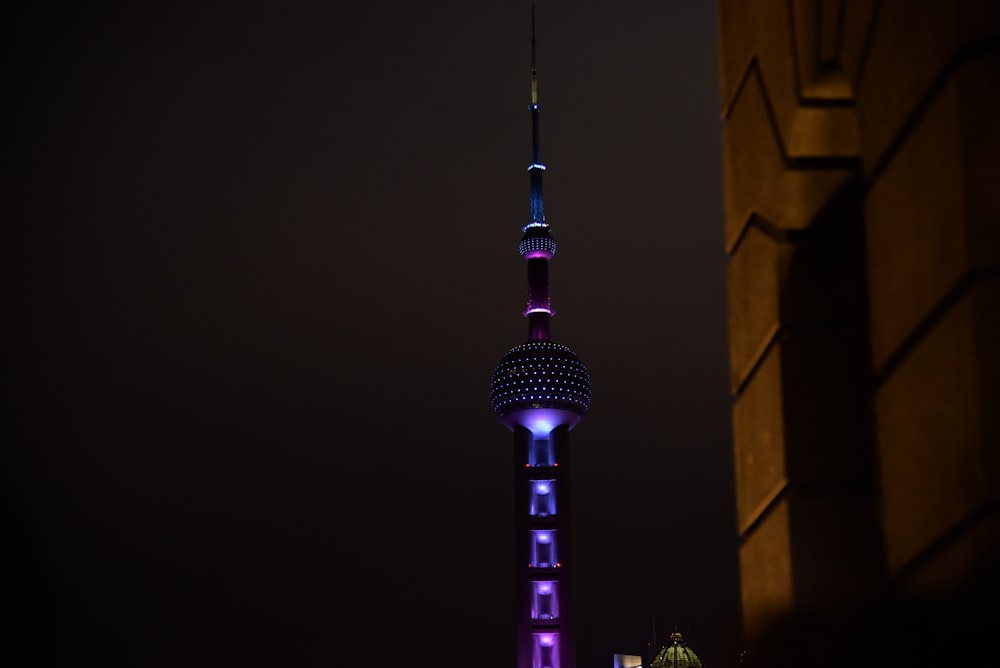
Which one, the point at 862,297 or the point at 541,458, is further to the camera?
→ the point at 541,458

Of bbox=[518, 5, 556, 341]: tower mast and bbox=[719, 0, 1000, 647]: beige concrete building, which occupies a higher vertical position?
bbox=[518, 5, 556, 341]: tower mast

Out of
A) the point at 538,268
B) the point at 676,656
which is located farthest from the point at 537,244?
the point at 676,656

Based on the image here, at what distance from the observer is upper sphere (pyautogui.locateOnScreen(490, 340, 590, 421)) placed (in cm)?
12175

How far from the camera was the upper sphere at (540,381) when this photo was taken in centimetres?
12175

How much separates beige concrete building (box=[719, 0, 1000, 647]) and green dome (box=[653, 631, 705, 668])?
14321 centimetres

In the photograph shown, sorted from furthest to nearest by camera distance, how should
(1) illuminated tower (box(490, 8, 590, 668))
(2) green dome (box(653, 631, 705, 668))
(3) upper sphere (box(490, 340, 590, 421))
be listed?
(2) green dome (box(653, 631, 705, 668))
(3) upper sphere (box(490, 340, 590, 421))
(1) illuminated tower (box(490, 8, 590, 668))

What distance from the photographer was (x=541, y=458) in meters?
123

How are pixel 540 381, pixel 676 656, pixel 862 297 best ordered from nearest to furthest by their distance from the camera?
1. pixel 862 297
2. pixel 540 381
3. pixel 676 656

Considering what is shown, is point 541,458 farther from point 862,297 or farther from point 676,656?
point 862,297

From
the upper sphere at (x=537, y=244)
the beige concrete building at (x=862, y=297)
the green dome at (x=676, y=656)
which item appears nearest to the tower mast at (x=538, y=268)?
the upper sphere at (x=537, y=244)

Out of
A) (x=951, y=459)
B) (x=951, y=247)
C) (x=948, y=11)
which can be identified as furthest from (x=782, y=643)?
(x=948, y=11)

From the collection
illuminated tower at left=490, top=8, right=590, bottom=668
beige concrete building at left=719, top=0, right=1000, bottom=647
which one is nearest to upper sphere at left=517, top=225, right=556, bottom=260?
illuminated tower at left=490, top=8, right=590, bottom=668

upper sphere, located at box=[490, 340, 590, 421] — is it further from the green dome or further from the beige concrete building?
the beige concrete building

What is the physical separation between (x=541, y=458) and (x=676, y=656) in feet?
116
